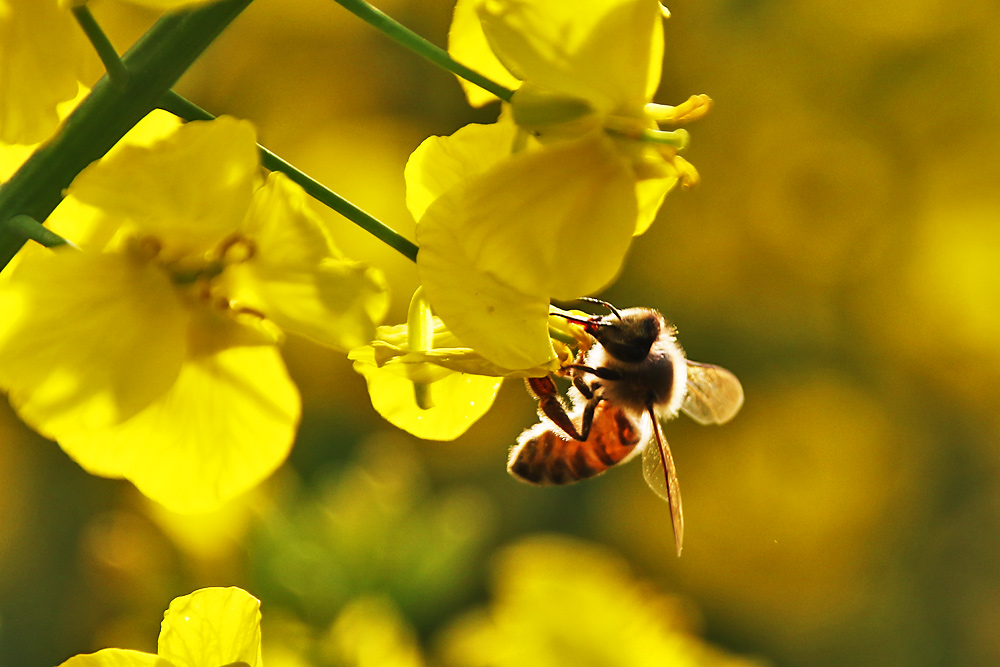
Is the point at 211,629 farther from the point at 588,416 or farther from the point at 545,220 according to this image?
the point at 588,416

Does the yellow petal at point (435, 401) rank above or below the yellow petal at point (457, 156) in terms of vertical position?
below

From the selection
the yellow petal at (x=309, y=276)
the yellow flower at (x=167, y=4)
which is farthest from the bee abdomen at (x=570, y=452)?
the yellow flower at (x=167, y=4)

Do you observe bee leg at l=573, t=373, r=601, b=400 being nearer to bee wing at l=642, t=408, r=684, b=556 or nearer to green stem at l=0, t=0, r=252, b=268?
bee wing at l=642, t=408, r=684, b=556

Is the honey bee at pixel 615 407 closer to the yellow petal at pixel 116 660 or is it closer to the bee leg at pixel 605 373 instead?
the bee leg at pixel 605 373

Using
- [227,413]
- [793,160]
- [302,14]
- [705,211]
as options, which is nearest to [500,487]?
[705,211]

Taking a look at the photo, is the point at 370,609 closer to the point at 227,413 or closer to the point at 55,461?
the point at 227,413

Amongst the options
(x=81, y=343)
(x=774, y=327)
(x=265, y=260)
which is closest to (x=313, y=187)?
(x=265, y=260)

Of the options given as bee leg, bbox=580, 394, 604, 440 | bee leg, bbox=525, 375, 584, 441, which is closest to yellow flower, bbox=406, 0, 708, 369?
bee leg, bbox=525, 375, 584, 441
